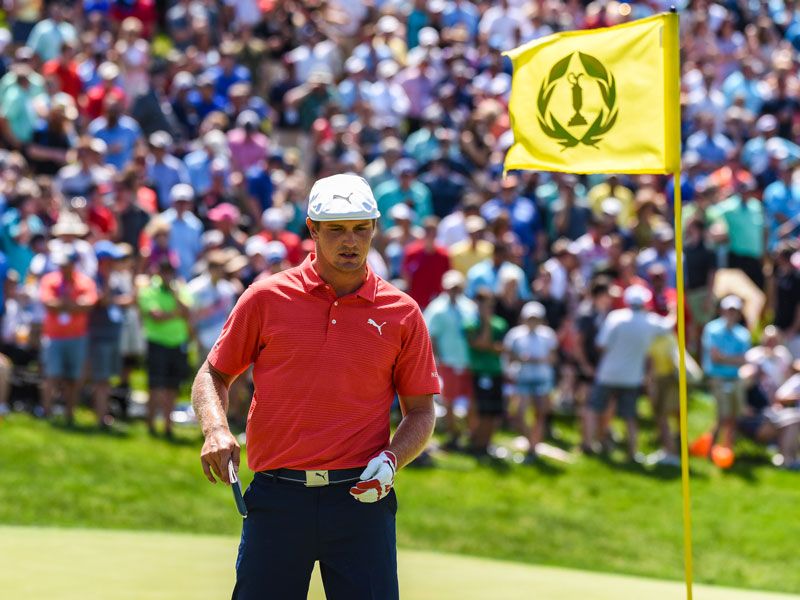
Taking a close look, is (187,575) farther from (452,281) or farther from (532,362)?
(532,362)

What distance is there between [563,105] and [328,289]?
2055mm

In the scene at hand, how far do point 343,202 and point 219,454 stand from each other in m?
0.96

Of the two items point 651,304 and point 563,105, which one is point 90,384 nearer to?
point 651,304

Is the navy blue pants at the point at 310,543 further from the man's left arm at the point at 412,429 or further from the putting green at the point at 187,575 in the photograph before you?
the putting green at the point at 187,575

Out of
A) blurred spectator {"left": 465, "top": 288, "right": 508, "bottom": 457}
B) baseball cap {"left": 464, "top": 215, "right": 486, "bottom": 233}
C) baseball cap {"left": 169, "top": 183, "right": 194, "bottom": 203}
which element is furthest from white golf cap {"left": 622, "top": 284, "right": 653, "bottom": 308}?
baseball cap {"left": 169, "top": 183, "right": 194, "bottom": 203}

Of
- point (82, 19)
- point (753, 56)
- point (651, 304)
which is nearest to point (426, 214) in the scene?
point (651, 304)

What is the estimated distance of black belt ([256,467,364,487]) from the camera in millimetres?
5387

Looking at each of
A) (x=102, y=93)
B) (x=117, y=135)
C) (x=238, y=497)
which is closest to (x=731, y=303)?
(x=117, y=135)

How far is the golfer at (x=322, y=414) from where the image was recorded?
5.38 m

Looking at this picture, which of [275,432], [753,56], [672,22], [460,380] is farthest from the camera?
[753,56]

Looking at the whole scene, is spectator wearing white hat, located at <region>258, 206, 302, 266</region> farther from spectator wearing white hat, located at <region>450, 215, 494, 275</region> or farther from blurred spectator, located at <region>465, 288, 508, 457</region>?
blurred spectator, located at <region>465, 288, 508, 457</region>

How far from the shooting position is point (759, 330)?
718 inches

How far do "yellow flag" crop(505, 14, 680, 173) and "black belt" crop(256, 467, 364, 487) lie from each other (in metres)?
2.09

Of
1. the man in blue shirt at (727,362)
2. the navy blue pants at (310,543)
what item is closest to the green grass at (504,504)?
the man in blue shirt at (727,362)
